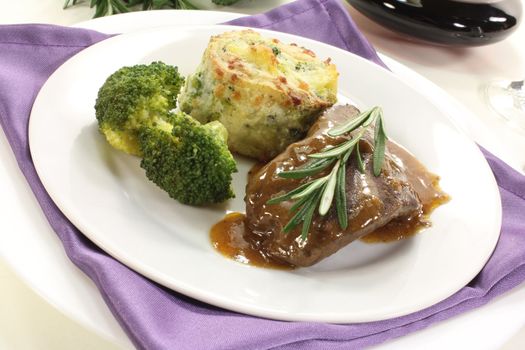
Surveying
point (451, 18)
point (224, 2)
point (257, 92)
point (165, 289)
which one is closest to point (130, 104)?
point (257, 92)

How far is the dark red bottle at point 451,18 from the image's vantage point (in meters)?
4.34

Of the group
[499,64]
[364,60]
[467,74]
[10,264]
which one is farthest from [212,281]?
[499,64]

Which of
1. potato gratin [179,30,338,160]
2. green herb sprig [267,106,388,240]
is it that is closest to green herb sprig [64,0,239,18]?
potato gratin [179,30,338,160]

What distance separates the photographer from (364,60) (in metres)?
3.72

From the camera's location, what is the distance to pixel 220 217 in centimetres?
274

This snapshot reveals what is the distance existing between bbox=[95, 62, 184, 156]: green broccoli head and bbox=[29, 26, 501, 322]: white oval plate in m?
0.09

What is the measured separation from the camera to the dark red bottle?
434 cm

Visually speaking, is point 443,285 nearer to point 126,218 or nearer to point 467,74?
point 126,218

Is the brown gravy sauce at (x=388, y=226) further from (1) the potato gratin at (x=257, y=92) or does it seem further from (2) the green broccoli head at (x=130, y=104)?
(2) the green broccoli head at (x=130, y=104)

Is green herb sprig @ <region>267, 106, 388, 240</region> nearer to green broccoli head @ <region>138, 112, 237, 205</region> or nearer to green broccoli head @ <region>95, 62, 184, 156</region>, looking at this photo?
green broccoli head @ <region>138, 112, 237, 205</region>

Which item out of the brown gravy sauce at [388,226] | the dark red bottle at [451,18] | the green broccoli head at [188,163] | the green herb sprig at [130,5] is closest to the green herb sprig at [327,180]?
the brown gravy sauce at [388,226]

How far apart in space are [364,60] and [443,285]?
1.69 metres

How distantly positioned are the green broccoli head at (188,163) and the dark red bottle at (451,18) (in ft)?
7.27

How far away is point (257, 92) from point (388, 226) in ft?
2.76
